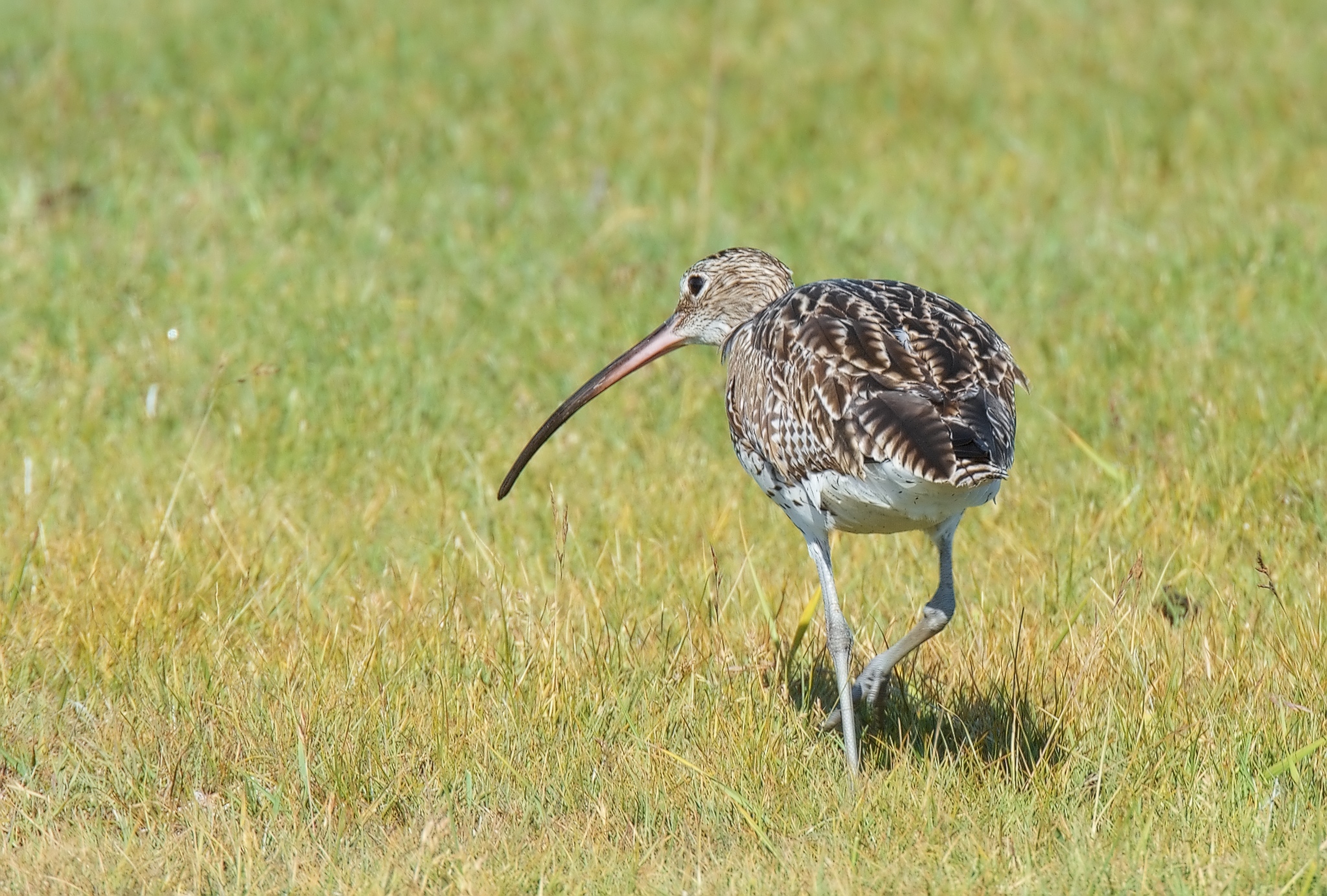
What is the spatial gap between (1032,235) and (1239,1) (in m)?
4.63

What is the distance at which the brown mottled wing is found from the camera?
4.34 metres

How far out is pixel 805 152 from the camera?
1124 centimetres

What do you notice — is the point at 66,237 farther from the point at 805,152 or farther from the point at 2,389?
the point at 805,152

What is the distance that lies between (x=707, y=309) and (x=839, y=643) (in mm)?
1640

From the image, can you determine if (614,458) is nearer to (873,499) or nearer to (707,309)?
(707,309)

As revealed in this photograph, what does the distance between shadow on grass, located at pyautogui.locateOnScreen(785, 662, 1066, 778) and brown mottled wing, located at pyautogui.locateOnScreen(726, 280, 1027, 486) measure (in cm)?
79

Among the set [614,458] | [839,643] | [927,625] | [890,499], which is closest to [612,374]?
[614,458]

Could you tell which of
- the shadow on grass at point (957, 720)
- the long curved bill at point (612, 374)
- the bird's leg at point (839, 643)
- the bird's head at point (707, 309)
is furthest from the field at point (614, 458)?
the bird's head at point (707, 309)

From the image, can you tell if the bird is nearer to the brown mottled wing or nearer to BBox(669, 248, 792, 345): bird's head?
the brown mottled wing

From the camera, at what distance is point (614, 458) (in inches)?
283

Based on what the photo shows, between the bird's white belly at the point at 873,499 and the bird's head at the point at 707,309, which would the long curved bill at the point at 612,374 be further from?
the bird's white belly at the point at 873,499

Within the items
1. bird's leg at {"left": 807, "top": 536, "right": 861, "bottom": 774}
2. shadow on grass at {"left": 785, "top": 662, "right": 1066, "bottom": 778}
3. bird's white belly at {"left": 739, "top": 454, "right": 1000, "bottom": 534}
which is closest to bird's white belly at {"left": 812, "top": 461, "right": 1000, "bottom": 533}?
bird's white belly at {"left": 739, "top": 454, "right": 1000, "bottom": 534}

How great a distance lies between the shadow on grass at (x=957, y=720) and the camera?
4.82 meters

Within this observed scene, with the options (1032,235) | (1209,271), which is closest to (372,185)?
(1032,235)
